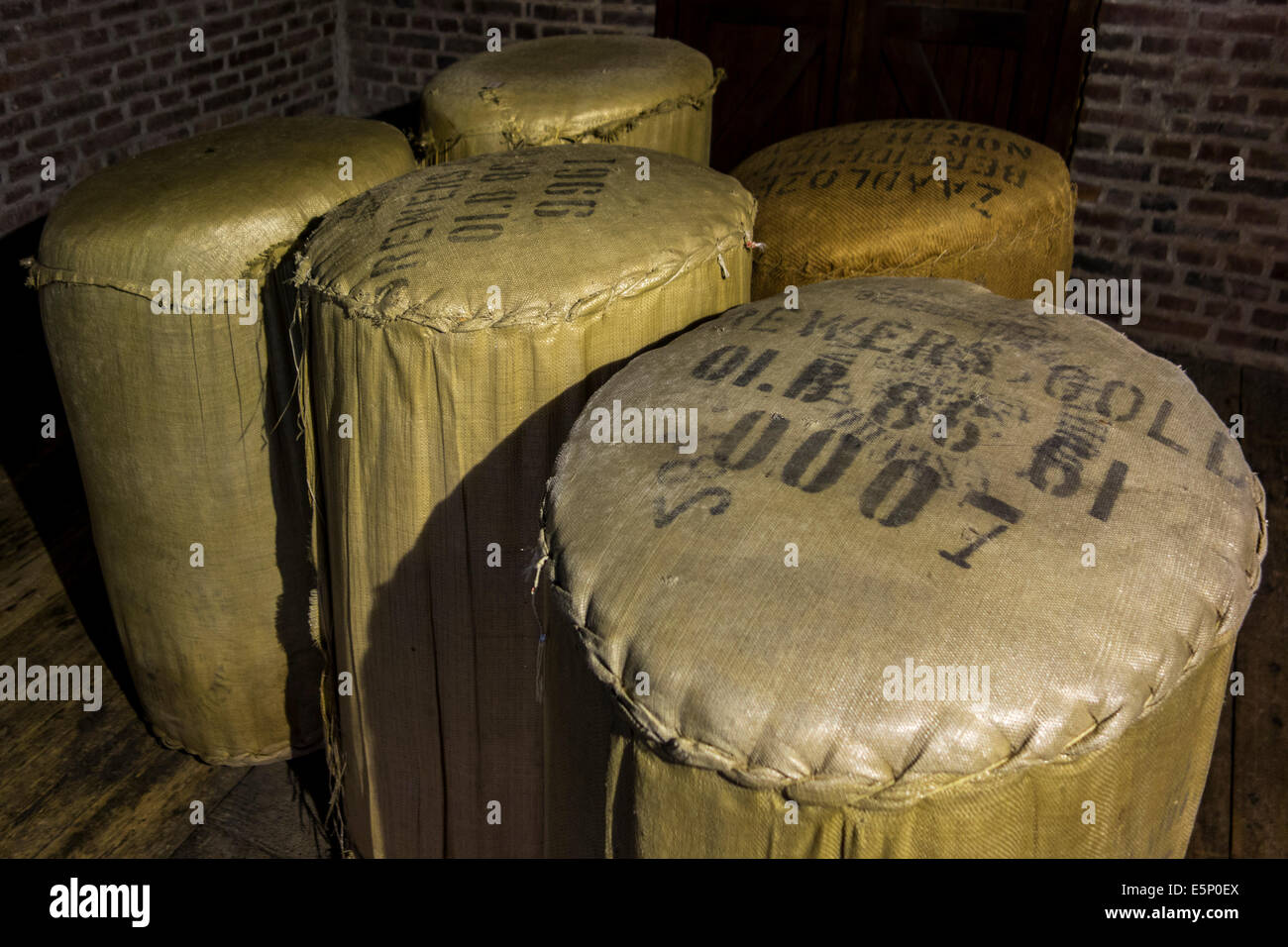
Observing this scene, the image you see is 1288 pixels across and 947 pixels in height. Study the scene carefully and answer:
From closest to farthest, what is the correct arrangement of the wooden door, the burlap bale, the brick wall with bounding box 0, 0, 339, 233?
the burlap bale < the brick wall with bounding box 0, 0, 339, 233 < the wooden door

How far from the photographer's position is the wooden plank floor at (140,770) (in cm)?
187

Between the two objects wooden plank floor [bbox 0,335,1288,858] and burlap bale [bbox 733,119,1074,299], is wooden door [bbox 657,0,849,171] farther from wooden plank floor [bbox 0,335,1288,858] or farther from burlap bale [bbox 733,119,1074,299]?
wooden plank floor [bbox 0,335,1288,858]

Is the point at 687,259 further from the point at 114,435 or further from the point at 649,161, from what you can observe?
the point at 114,435

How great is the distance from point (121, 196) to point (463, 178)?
1.96 ft

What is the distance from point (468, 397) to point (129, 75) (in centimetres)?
304

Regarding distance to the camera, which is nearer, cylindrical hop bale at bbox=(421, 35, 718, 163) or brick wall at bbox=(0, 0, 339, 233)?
cylindrical hop bale at bbox=(421, 35, 718, 163)

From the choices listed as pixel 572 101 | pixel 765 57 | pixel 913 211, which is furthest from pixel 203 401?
pixel 765 57

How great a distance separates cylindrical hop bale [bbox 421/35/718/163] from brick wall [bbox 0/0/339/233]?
171 centimetres

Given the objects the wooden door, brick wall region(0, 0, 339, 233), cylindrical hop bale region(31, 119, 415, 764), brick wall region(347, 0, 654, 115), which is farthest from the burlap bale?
brick wall region(0, 0, 339, 233)

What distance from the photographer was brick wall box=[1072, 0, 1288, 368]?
3273 millimetres

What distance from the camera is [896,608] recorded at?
0.87 meters

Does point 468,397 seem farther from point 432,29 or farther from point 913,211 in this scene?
point 432,29

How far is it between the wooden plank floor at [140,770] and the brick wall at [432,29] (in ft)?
8.79

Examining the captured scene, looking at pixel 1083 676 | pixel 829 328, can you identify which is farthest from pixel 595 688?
pixel 829 328
